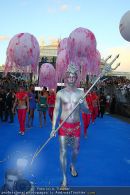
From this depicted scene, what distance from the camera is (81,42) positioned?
1598cm

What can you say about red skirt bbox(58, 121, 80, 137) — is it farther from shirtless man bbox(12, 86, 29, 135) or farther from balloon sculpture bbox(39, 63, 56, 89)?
balloon sculpture bbox(39, 63, 56, 89)

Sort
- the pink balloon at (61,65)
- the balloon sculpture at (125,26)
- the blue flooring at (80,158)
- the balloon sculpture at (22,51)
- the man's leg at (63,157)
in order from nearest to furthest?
the man's leg at (63,157)
the blue flooring at (80,158)
the balloon sculpture at (125,26)
the balloon sculpture at (22,51)
the pink balloon at (61,65)

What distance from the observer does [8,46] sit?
16766 mm

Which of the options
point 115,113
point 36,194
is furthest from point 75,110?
point 115,113

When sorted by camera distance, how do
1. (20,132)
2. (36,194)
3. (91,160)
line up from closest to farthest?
1. (36,194)
2. (91,160)
3. (20,132)

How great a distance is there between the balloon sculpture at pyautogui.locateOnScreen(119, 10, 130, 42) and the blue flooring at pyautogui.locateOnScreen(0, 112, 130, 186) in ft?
10.8

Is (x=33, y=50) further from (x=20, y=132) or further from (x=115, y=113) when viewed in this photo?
(x=115, y=113)

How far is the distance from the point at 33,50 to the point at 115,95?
8.32m

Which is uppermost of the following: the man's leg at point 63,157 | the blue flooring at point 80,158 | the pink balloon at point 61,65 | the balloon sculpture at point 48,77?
the pink balloon at point 61,65

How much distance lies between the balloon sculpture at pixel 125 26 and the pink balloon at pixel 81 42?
5745mm

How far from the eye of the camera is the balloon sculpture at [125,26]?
9891 millimetres

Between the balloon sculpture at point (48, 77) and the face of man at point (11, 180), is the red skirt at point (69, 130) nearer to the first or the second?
the face of man at point (11, 180)

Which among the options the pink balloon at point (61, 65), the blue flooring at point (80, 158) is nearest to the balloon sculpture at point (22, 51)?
the pink balloon at point (61, 65)

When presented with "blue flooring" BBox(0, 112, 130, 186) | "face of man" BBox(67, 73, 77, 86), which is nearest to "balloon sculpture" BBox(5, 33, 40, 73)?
"blue flooring" BBox(0, 112, 130, 186)
